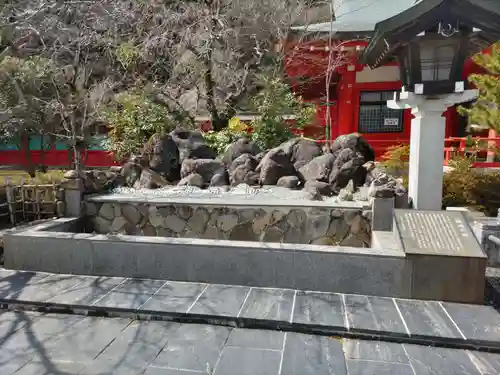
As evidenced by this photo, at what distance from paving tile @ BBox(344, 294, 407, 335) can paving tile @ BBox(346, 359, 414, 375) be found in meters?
0.43

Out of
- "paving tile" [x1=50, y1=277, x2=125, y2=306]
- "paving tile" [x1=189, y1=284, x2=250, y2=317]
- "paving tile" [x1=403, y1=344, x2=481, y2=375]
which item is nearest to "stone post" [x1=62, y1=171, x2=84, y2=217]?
"paving tile" [x1=50, y1=277, x2=125, y2=306]

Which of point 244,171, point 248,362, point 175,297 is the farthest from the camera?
point 244,171

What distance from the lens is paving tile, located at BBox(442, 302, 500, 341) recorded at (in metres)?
3.30

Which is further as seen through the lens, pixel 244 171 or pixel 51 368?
pixel 244 171

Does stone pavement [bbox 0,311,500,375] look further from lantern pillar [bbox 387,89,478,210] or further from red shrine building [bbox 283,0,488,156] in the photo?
red shrine building [bbox 283,0,488,156]

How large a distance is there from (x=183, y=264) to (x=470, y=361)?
3004 mm

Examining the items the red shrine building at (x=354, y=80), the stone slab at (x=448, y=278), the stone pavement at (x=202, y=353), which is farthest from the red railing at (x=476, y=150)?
the stone pavement at (x=202, y=353)

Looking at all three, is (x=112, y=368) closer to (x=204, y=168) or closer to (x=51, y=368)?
(x=51, y=368)

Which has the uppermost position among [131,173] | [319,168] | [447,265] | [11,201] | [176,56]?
[176,56]

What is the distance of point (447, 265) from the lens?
3.84 metres

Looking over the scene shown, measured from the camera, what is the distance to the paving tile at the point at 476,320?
Result: 3305 mm

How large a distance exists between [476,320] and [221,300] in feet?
8.17

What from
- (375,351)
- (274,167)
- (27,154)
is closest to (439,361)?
(375,351)

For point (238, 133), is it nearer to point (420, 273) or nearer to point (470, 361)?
point (420, 273)
